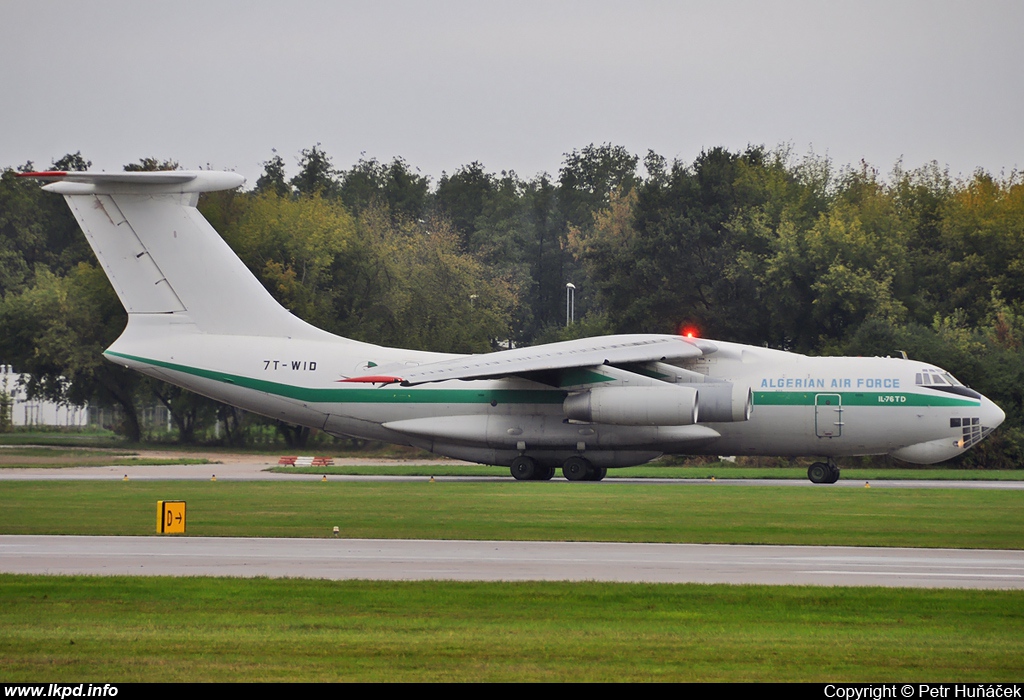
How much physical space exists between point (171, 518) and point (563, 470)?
52.8ft

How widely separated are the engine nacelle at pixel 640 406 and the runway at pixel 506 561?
12.8 metres

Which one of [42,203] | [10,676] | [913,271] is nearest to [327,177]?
[42,203]

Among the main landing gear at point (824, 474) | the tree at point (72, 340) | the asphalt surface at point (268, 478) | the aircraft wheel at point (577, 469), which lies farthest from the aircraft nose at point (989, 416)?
the tree at point (72, 340)

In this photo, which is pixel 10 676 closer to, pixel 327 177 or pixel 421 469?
pixel 421 469

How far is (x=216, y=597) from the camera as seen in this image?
40.2ft

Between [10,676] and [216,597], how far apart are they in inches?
145

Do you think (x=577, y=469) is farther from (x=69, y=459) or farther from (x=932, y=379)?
(x=69, y=459)

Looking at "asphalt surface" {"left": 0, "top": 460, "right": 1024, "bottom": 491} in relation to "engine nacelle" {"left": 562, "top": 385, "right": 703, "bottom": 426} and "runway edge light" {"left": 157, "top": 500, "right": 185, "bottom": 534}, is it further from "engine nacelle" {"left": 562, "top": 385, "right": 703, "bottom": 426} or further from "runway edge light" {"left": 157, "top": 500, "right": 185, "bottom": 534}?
"runway edge light" {"left": 157, "top": 500, "right": 185, "bottom": 534}

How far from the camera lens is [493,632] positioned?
10.6m

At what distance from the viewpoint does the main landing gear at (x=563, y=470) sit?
32.7m

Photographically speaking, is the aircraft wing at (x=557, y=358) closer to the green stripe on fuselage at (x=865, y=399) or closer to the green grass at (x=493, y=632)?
the green stripe on fuselage at (x=865, y=399)

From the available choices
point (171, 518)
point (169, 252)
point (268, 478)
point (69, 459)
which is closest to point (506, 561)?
point (171, 518)

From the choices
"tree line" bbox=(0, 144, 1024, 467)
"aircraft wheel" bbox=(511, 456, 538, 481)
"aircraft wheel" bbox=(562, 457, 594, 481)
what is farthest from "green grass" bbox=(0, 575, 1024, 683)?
"tree line" bbox=(0, 144, 1024, 467)

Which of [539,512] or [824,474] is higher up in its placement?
[824,474]
